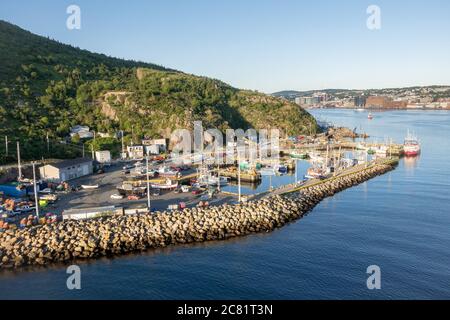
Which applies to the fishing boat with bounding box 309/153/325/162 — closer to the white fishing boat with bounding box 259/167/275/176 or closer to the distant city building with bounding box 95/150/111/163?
the white fishing boat with bounding box 259/167/275/176

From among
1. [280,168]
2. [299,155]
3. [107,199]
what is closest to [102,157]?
[107,199]

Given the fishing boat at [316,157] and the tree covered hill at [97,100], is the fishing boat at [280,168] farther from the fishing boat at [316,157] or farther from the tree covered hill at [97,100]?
the tree covered hill at [97,100]

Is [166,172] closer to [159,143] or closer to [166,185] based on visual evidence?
[166,185]

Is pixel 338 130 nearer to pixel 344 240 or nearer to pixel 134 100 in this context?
pixel 134 100
